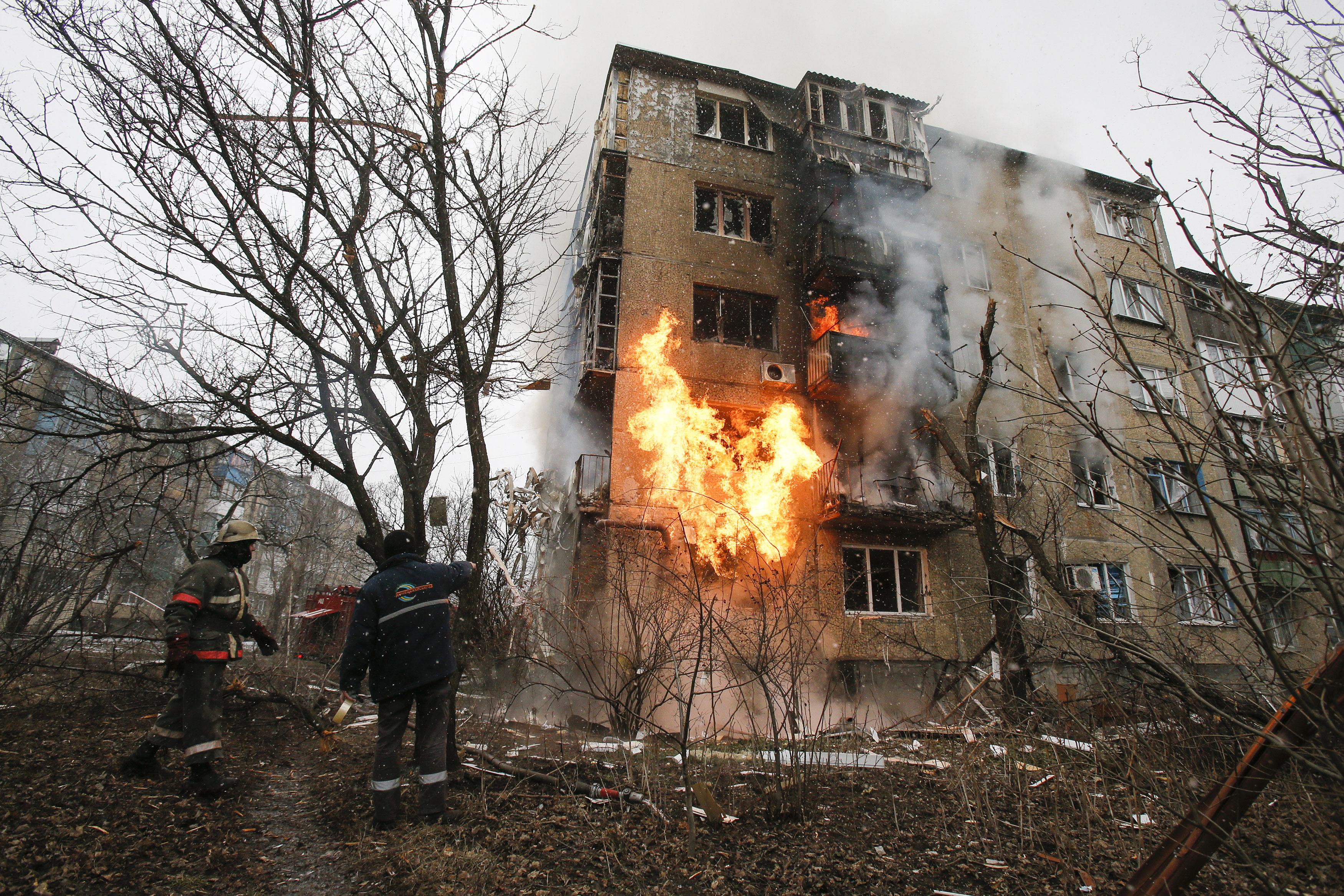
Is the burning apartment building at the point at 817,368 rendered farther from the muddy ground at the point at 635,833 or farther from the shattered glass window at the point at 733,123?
the muddy ground at the point at 635,833

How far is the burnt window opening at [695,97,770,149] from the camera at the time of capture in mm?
17375

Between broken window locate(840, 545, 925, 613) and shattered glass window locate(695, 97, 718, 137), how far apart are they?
38.6ft

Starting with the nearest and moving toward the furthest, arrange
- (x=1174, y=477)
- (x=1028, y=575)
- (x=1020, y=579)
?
(x=1174, y=477) < (x=1028, y=575) < (x=1020, y=579)

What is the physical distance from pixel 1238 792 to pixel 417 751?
4.50 meters

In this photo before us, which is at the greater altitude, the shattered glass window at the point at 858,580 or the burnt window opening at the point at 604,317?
the burnt window opening at the point at 604,317

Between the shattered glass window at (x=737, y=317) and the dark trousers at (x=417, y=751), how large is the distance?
41.0 ft

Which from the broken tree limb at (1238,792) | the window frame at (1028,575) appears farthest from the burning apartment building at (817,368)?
the broken tree limb at (1238,792)

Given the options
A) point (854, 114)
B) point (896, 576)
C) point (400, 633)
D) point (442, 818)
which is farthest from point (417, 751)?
point (854, 114)

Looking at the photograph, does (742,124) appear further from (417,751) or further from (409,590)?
(417,751)

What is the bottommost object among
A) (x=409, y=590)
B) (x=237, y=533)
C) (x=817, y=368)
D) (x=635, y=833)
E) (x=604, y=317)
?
(x=635, y=833)

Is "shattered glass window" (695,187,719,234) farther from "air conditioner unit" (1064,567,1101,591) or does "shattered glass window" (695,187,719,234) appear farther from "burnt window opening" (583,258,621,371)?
"air conditioner unit" (1064,567,1101,591)

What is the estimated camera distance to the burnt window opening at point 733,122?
17.4 m

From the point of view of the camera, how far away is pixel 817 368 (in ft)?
49.2

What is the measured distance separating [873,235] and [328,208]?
13646 mm
